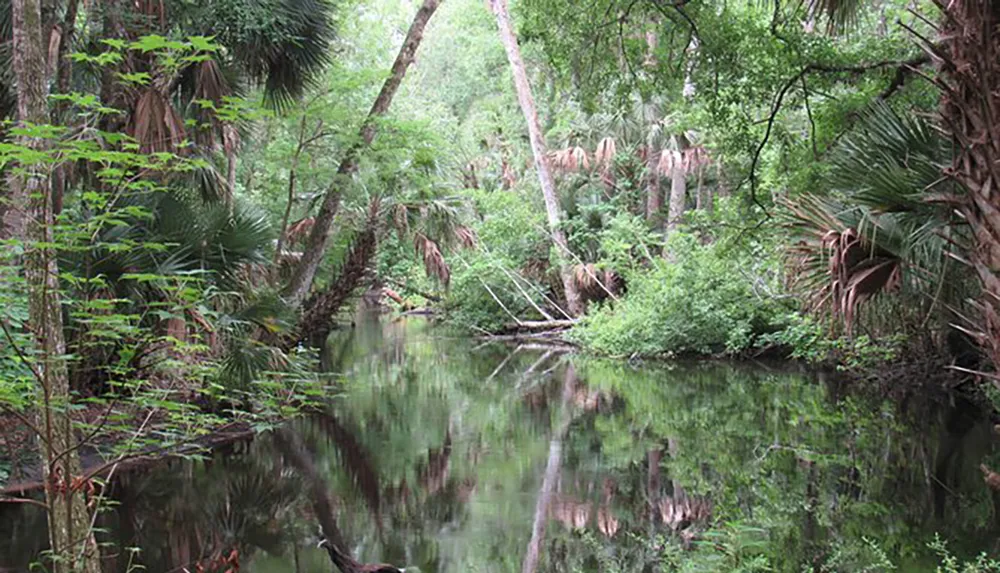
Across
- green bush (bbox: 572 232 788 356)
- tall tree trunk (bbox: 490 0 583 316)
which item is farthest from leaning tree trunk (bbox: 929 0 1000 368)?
tall tree trunk (bbox: 490 0 583 316)

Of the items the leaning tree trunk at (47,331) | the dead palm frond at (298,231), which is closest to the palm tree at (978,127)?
the leaning tree trunk at (47,331)

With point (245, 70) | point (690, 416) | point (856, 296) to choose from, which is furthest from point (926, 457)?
point (245, 70)

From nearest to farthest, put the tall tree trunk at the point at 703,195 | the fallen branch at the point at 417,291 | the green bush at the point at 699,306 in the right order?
1. the green bush at the point at 699,306
2. the tall tree trunk at the point at 703,195
3. the fallen branch at the point at 417,291

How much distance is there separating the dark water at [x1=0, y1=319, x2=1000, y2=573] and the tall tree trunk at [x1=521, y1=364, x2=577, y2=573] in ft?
0.09

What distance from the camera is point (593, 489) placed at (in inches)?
336

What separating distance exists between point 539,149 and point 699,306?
331 inches

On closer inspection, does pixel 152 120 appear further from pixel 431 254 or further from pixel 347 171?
pixel 431 254

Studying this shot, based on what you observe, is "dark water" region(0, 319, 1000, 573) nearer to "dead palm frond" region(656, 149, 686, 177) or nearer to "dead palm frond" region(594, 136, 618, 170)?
"dead palm frond" region(656, 149, 686, 177)

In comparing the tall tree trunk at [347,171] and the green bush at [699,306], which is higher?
the tall tree trunk at [347,171]

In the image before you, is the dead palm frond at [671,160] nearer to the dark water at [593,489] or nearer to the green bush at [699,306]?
the green bush at [699,306]

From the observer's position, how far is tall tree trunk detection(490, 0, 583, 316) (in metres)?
24.7

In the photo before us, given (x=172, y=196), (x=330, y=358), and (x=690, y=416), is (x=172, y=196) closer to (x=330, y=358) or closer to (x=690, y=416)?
(x=690, y=416)

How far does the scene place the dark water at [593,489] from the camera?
21.2 feet

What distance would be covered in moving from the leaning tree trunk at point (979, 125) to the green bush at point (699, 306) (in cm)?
1224
